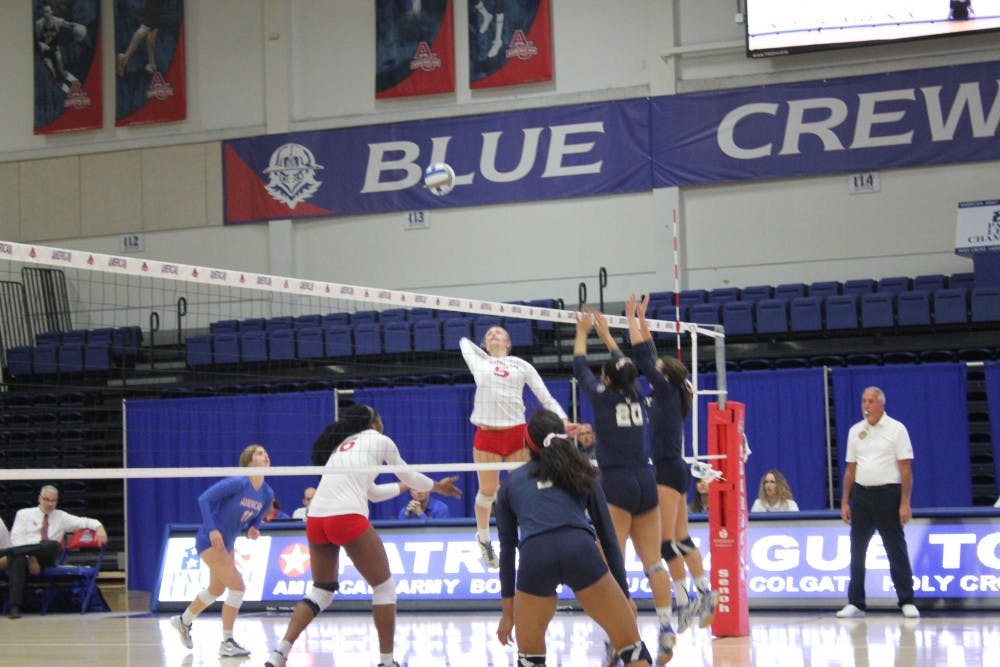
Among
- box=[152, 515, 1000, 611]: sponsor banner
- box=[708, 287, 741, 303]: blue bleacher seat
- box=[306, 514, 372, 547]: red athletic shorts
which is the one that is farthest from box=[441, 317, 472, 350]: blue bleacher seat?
box=[306, 514, 372, 547]: red athletic shorts

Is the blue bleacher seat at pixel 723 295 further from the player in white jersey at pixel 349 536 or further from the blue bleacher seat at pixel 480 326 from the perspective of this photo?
the player in white jersey at pixel 349 536

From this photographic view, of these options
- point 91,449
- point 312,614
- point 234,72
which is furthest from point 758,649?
point 234,72

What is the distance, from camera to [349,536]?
29.3ft

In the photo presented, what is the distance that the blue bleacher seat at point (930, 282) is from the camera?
1914cm

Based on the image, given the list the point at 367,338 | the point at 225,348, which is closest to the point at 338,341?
the point at 367,338

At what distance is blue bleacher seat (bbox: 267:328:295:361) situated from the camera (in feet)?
66.7

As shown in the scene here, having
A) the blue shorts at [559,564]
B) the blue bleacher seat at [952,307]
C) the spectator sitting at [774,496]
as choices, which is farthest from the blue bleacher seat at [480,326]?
the blue shorts at [559,564]

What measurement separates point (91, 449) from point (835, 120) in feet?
42.0

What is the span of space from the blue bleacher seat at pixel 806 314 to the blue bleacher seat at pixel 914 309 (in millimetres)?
1070

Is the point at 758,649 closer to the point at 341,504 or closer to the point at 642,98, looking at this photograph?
the point at 341,504

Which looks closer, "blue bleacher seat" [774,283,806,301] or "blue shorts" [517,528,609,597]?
"blue shorts" [517,528,609,597]

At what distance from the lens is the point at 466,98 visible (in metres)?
23.1

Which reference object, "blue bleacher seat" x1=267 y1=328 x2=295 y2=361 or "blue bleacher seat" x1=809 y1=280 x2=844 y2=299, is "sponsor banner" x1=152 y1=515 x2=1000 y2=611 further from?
"blue bleacher seat" x1=809 y1=280 x2=844 y2=299

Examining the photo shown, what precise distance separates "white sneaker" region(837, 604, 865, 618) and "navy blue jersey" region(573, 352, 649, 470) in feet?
15.3
